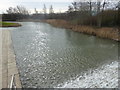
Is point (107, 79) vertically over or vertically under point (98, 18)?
under

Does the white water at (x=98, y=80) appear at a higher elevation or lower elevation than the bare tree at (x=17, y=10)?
lower

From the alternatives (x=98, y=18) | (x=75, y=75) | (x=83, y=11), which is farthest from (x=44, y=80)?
(x=83, y=11)

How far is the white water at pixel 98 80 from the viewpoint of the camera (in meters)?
3.32

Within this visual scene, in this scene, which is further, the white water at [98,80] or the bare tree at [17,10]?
the bare tree at [17,10]

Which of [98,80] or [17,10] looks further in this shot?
[17,10]

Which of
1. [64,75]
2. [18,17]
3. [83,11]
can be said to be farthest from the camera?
[18,17]

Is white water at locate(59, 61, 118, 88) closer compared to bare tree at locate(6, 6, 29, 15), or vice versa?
white water at locate(59, 61, 118, 88)

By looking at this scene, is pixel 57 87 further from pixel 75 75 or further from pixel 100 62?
pixel 100 62

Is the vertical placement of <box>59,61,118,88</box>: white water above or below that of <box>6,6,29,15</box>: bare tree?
below

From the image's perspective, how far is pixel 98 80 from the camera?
3.59m

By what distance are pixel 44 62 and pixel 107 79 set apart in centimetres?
240

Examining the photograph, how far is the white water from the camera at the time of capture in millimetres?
3316

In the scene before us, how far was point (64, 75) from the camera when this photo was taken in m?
4.04

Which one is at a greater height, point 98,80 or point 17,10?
point 17,10
